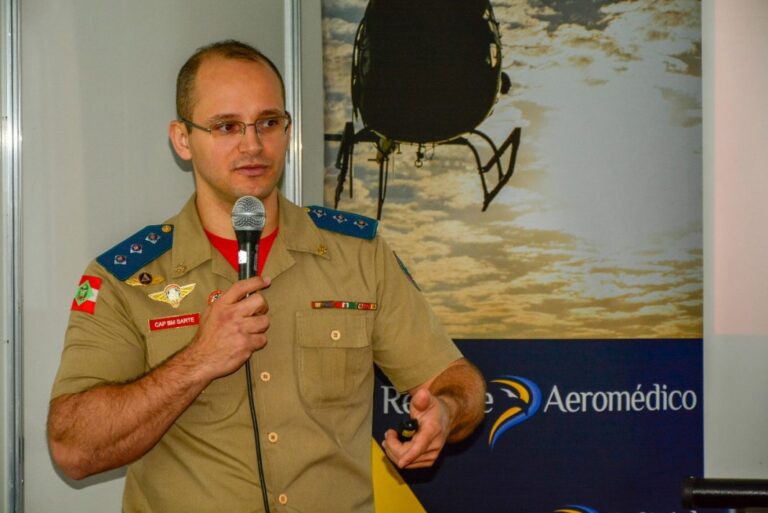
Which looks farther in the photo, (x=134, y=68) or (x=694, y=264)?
(x=694, y=264)

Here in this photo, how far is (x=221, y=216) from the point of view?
2.01m

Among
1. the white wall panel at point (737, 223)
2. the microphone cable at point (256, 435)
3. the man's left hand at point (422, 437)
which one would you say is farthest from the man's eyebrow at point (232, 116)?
the white wall panel at point (737, 223)

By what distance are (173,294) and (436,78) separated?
149 cm

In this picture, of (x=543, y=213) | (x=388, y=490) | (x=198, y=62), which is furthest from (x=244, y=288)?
(x=543, y=213)

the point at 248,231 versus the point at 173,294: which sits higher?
the point at 248,231

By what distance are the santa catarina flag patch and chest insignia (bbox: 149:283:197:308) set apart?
0.39 ft

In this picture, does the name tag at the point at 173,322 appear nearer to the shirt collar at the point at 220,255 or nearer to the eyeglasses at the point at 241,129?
the shirt collar at the point at 220,255

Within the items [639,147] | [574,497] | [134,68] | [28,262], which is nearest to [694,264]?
[639,147]

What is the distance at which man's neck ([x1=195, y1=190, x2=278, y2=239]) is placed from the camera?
200 centimetres

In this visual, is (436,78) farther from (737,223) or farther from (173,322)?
(173,322)

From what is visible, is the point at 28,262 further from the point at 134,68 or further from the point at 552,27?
the point at 552,27

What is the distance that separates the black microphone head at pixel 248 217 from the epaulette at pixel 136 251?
15.4 inches

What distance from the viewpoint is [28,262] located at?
2.44 metres

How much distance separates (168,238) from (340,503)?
2.39ft
